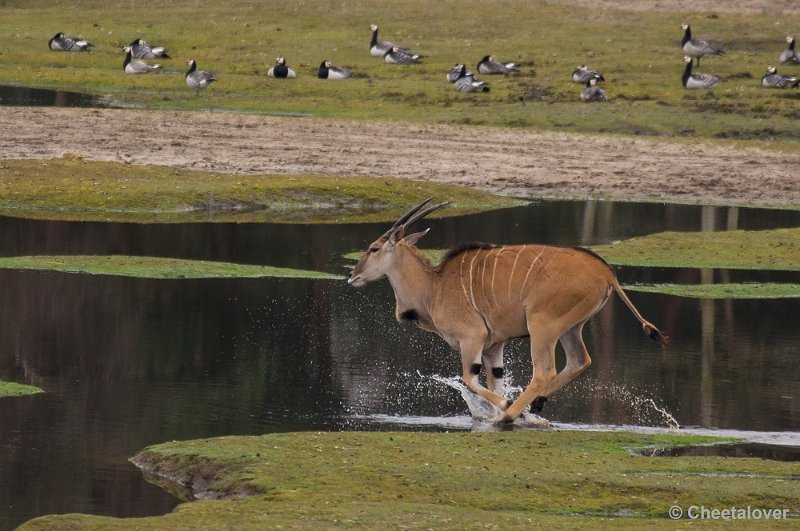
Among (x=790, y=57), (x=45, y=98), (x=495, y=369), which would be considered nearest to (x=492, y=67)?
(x=790, y=57)

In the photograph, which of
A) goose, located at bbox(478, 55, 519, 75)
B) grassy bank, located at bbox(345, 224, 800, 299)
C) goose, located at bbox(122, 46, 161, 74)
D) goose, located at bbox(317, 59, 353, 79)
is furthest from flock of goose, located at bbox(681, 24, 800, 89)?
grassy bank, located at bbox(345, 224, 800, 299)

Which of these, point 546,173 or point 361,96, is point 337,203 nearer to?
point 546,173

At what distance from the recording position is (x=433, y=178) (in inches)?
1203

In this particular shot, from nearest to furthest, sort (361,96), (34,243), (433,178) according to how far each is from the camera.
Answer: (34,243), (433,178), (361,96)

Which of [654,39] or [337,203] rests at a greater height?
[654,39]

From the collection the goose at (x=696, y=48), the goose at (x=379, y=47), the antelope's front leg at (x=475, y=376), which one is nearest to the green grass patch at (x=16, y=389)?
the antelope's front leg at (x=475, y=376)

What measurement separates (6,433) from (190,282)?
797 cm

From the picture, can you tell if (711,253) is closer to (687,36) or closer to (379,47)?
(687,36)

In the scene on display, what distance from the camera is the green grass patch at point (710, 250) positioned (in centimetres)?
2311

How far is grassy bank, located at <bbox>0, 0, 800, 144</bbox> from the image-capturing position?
130ft

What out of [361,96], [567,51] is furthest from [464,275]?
[567,51]

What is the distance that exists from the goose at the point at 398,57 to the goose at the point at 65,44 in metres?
9.53

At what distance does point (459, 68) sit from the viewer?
44875 mm

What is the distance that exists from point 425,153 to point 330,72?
46.2 ft
